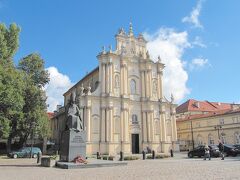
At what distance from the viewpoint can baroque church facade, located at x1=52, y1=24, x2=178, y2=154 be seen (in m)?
41.1

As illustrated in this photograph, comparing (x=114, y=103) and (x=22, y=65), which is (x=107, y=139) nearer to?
(x=114, y=103)

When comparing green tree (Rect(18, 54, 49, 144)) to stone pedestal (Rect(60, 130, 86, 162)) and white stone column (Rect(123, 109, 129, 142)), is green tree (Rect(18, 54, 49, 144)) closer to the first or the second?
white stone column (Rect(123, 109, 129, 142))

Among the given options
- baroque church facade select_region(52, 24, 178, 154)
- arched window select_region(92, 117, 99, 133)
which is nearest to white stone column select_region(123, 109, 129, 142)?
baroque church facade select_region(52, 24, 178, 154)

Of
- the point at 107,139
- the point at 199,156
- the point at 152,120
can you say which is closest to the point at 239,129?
the point at 152,120

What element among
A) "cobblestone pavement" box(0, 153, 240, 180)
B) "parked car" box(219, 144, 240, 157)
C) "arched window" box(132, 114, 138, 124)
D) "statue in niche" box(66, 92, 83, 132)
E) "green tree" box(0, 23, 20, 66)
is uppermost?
"green tree" box(0, 23, 20, 66)

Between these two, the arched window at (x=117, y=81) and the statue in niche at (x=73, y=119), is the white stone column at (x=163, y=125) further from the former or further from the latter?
the statue in niche at (x=73, y=119)

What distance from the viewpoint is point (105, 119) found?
1639 inches

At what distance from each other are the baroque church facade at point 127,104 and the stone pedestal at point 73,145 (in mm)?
20015

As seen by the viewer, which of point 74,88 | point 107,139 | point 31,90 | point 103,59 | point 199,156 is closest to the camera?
point 199,156

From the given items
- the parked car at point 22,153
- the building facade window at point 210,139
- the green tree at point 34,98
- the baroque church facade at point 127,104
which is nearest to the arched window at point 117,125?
the baroque church facade at point 127,104

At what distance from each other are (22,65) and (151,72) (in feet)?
72.1

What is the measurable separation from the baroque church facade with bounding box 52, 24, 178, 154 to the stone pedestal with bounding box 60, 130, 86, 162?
20015 mm

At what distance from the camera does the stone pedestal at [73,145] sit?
1919cm

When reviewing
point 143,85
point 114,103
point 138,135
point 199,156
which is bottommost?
point 199,156
